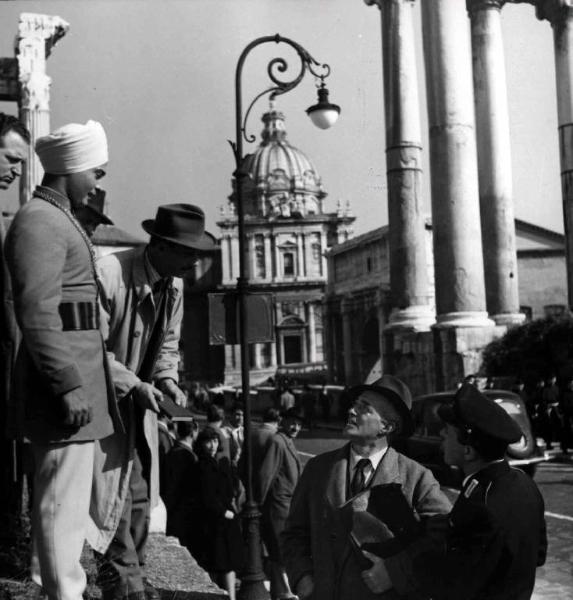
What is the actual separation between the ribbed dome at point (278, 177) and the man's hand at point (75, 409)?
91955mm

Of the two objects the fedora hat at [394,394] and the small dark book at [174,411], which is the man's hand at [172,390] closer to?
the small dark book at [174,411]

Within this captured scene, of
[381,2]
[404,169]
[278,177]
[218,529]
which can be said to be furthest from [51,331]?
[278,177]

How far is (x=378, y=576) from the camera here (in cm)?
294

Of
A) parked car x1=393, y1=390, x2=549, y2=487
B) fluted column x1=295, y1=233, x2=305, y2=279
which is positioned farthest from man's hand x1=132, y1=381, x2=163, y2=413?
fluted column x1=295, y1=233, x2=305, y2=279

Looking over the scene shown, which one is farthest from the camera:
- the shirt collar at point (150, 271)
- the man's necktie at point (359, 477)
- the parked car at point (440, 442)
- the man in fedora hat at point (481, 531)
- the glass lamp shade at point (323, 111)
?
the parked car at point (440, 442)

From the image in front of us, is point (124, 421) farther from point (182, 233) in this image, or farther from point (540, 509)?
point (540, 509)

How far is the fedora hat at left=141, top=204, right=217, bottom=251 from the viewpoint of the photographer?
143 inches

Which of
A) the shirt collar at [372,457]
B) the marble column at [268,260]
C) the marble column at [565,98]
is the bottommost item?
the shirt collar at [372,457]

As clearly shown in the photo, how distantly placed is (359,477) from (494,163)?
18469 mm

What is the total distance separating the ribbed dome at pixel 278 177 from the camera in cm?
9956

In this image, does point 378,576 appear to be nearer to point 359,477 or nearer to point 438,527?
point 438,527

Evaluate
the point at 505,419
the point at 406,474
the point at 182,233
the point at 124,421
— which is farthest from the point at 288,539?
the point at 182,233

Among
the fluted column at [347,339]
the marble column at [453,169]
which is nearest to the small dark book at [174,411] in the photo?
the marble column at [453,169]

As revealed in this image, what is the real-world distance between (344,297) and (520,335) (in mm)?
42971
